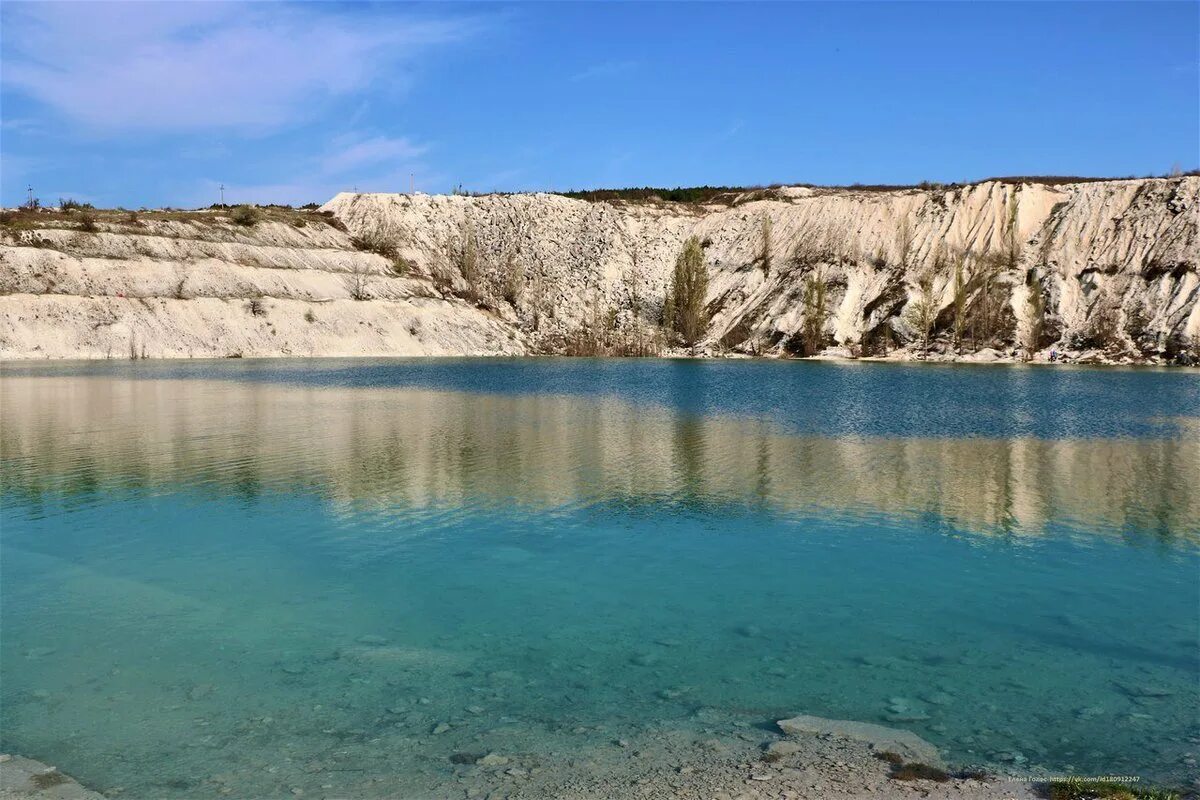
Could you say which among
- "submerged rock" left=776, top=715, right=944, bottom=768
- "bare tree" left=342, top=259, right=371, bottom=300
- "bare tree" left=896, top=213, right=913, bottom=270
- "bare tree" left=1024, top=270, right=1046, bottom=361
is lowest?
"submerged rock" left=776, top=715, right=944, bottom=768

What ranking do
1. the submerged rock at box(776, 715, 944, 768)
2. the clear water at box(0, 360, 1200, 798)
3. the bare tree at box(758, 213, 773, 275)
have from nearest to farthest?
1. the submerged rock at box(776, 715, 944, 768)
2. the clear water at box(0, 360, 1200, 798)
3. the bare tree at box(758, 213, 773, 275)

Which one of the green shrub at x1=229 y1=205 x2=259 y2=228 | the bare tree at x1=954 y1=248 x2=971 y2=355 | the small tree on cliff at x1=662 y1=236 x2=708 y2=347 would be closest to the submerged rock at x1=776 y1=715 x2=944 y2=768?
the bare tree at x1=954 y1=248 x2=971 y2=355

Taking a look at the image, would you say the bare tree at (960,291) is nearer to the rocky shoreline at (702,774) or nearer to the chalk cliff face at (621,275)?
the chalk cliff face at (621,275)

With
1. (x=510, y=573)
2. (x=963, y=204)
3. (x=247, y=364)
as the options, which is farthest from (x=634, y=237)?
(x=510, y=573)

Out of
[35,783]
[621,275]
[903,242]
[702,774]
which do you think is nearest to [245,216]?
[621,275]

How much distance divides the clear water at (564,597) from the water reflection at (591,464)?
0.14 m

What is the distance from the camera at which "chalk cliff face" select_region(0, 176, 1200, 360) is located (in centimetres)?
7094

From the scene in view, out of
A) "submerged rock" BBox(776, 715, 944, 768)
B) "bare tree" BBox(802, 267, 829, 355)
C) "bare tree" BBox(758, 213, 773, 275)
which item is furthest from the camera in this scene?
"bare tree" BBox(758, 213, 773, 275)

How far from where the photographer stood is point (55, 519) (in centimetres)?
1583

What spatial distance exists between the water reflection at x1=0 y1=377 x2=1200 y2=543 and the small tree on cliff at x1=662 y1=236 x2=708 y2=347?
56839 millimetres

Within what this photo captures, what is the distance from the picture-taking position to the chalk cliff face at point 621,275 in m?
70.9

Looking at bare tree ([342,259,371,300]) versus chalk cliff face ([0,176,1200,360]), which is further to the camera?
bare tree ([342,259,371,300])

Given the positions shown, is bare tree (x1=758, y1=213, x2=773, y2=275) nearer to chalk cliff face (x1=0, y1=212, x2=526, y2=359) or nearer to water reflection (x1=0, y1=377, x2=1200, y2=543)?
chalk cliff face (x1=0, y1=212, x2=526, y2=359)

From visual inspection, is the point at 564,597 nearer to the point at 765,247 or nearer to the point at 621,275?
the point at 765,247
